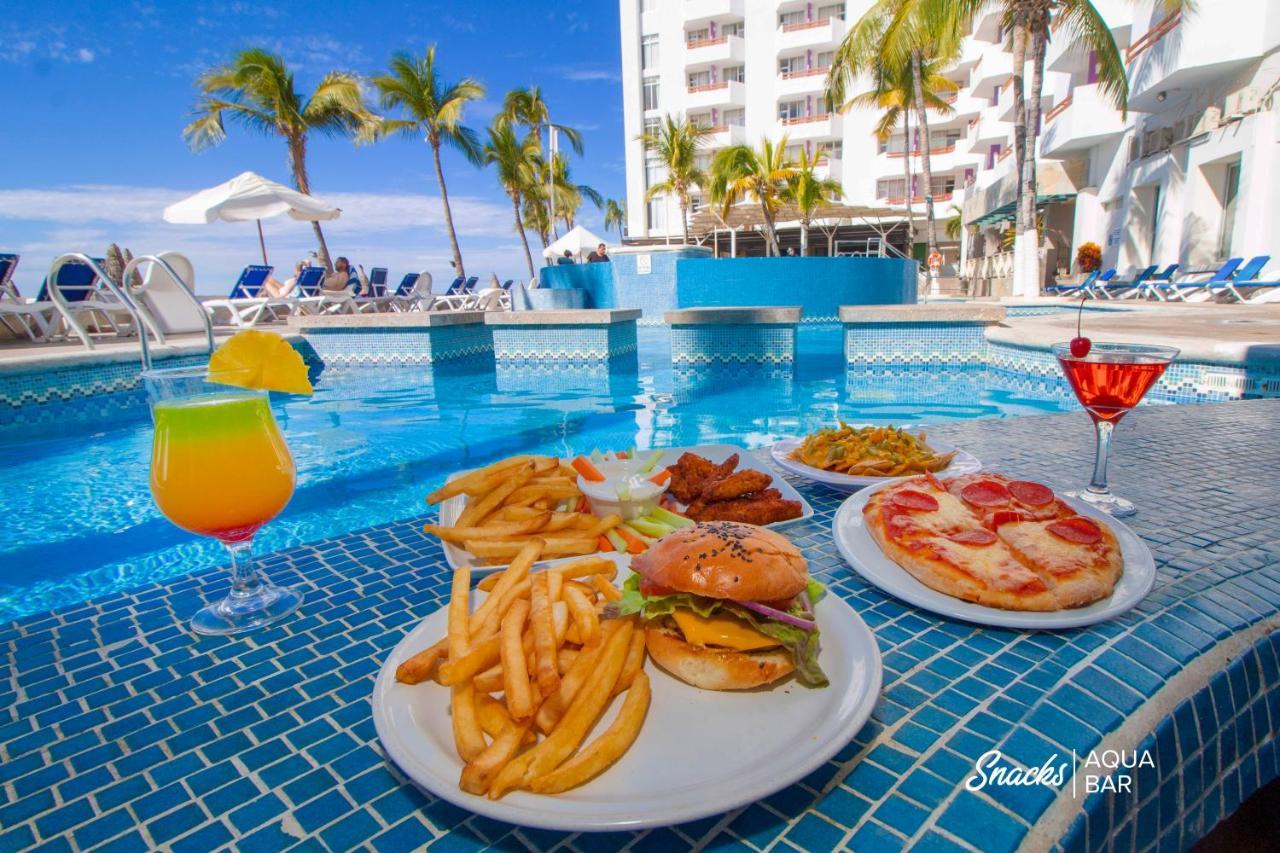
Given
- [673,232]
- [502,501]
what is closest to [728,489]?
[502,501]

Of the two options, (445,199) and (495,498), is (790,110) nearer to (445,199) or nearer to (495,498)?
(445,199)

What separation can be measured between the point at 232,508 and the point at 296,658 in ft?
1.20

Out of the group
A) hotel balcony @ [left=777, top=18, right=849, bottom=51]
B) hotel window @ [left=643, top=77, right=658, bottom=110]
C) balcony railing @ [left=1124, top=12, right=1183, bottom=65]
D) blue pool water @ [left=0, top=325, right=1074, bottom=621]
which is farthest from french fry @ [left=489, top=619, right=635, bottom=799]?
hotel window @ [left=643, top=77, right=658, bottom=110]

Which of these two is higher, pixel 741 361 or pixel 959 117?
pixel 959 117

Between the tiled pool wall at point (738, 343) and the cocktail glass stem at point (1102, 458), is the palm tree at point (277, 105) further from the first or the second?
the cocktail glass stem at point (1102, 458)

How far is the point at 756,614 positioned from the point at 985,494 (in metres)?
0.88

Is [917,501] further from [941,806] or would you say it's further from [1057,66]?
[1057,66]

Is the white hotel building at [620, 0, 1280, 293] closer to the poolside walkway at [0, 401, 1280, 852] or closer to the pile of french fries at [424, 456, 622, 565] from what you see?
the poolside walkway at [0, 401, 1280, 852]

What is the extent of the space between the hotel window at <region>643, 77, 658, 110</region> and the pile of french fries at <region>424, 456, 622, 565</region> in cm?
4518

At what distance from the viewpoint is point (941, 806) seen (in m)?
0.83

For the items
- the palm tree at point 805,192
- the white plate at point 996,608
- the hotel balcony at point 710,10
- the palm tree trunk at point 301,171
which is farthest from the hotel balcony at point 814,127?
the white plate at point 996,608

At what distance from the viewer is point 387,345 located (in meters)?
13.3

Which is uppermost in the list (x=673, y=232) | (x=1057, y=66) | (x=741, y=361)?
(x=1057, y=66)

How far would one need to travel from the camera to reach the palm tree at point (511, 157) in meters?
37.1
